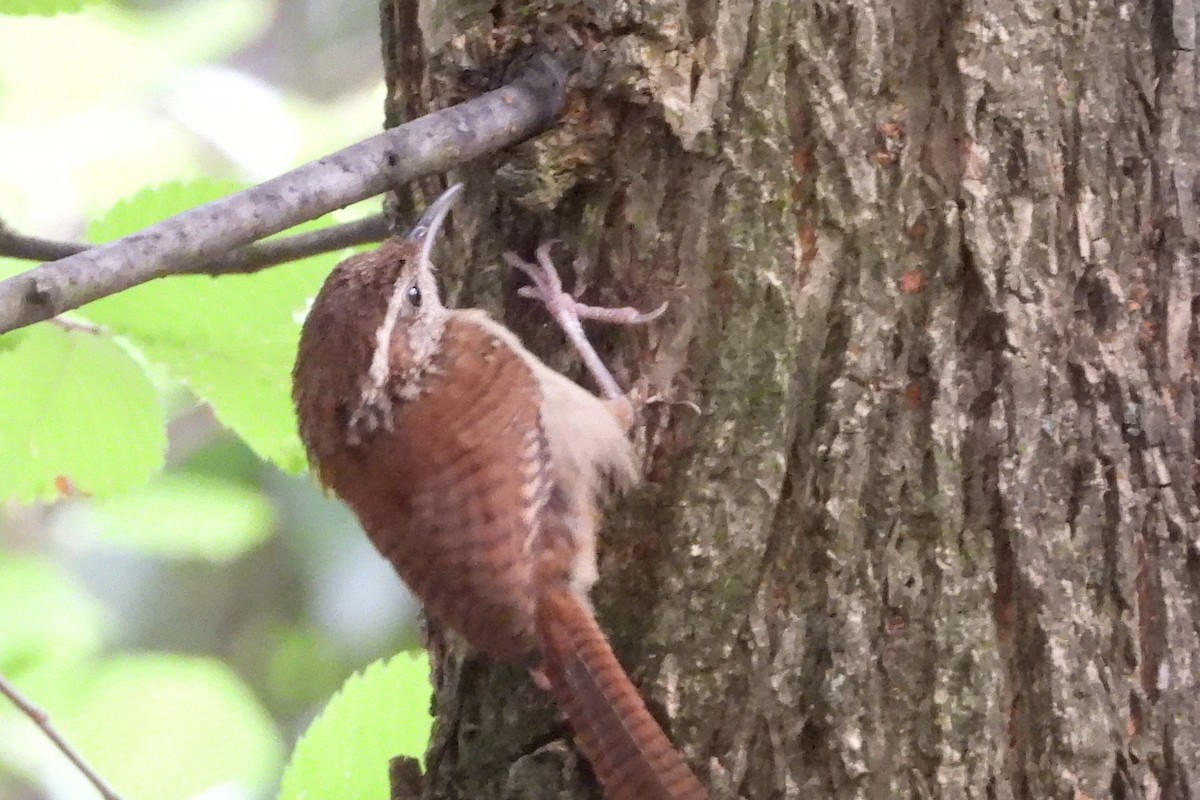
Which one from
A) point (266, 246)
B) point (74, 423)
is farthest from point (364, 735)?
point (266, 246)

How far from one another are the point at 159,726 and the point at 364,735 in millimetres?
1045

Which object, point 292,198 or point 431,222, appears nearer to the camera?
point 292,198

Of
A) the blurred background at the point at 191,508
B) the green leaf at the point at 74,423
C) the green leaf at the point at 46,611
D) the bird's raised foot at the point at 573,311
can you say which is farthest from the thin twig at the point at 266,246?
the green leaf at the point at 46,611

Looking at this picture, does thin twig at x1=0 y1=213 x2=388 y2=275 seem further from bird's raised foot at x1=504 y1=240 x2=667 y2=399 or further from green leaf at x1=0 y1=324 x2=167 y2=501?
bird's raised foot at x1=504 y1=240 x2=667 y2=399

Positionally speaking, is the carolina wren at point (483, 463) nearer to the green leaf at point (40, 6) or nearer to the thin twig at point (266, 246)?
the thin twig at point (266, 246)

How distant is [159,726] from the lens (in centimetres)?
261

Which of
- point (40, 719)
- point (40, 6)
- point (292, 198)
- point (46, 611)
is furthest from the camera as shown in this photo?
point (46, 611)

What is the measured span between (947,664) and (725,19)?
2.88 ft

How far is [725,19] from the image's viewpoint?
1.43 m

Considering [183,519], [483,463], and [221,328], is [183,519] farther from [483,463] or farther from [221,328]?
[483,463]

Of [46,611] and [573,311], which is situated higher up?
[46,611]

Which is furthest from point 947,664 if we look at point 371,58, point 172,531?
point 371,58

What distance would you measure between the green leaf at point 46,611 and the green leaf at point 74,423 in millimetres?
1236

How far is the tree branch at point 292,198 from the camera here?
2.88 feet
